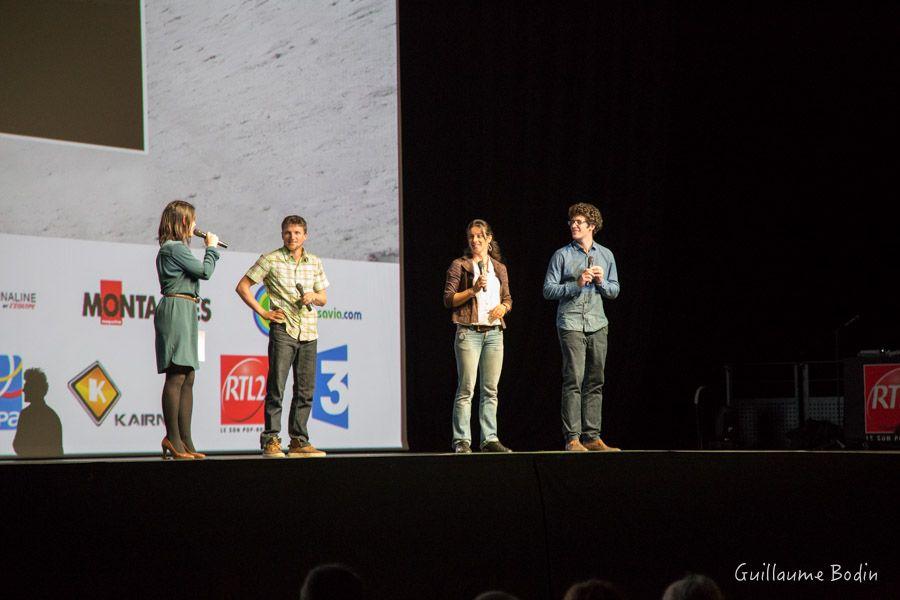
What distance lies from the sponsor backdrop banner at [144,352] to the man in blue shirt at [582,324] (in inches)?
58.9

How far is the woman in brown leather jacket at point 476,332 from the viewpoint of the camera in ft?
17.3

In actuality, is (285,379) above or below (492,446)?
above

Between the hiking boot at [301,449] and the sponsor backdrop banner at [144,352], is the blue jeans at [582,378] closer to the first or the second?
the hiking boot at [301,449]

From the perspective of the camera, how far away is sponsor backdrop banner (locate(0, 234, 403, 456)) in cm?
510

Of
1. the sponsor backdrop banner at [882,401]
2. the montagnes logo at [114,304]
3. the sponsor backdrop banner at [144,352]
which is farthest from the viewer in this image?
the sponsor backdrop banner at [882,401]

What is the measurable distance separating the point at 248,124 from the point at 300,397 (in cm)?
202

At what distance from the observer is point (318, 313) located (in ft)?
20.4

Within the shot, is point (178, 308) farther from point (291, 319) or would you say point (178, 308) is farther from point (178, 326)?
point (291, 319)

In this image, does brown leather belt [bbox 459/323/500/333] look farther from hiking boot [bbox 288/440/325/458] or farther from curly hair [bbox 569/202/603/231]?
hiking boot [bbox 288/440/325/458]

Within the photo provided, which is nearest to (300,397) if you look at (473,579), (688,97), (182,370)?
(182,370)

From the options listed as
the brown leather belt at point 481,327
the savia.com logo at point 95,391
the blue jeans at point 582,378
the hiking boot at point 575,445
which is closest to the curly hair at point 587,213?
the blue jeans at point 582,378

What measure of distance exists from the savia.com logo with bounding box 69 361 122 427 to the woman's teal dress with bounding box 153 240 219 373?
1.05 meters

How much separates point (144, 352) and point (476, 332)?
6.11 feet

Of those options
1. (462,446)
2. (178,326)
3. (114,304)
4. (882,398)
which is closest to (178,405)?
(178,326)
